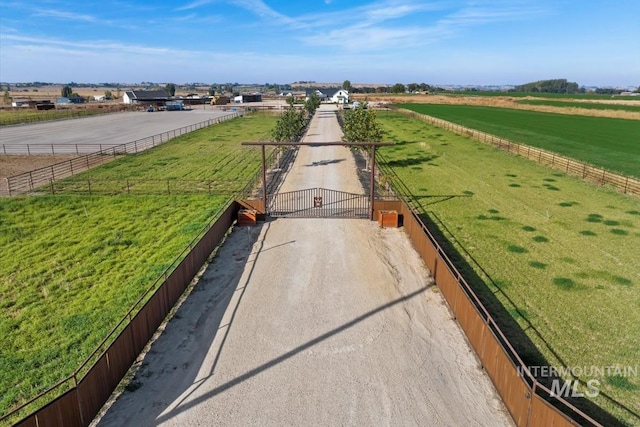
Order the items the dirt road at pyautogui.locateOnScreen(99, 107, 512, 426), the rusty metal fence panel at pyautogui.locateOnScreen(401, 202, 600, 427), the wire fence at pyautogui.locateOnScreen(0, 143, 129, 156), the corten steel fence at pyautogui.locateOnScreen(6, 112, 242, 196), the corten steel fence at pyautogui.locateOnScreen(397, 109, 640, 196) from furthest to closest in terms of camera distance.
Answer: the wire fence at pyautogui.locateOnScreen(0, 143, 129, 156)
the corten steel fence at pyautogui.locateOnScreen(6, 112, 242, 196)
the corten steel fence at pyautogui.locateOnScreen(397, 109, 640, 196)
the dirt road at pyautogui.locateOnScreen(99, 107, 512, 426)
the rusty metal fence panel at pyautogui.locateOnScreen(401, 202, 600, 427)

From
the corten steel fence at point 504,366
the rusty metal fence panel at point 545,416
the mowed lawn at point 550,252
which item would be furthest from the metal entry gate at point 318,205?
the rusty metal fence panel at point 545,416

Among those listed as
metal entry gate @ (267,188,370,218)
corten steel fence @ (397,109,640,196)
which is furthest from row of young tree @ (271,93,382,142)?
corten steel fence @ (397,109,640,196)

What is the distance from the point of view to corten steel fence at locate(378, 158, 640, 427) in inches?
355

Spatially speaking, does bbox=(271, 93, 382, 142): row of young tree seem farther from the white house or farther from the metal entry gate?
the white house

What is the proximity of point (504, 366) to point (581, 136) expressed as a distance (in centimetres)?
6351

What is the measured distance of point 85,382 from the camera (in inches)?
385

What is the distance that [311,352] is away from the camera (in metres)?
12.9

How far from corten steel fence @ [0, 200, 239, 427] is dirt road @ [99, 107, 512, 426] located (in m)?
0.46

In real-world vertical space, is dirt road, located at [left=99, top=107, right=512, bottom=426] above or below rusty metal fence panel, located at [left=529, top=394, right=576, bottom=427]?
below

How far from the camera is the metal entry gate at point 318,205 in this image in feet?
86.7

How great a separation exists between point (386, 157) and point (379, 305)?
3256cm

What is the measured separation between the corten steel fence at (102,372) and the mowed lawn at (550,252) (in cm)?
1071

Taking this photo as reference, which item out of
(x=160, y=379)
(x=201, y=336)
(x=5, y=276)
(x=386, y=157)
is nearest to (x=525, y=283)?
(x=201, y=336)

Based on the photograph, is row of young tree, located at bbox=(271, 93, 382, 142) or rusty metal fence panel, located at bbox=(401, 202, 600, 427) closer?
rusty metal fence panel, located at bbox=(401, 202, 600, 427)
